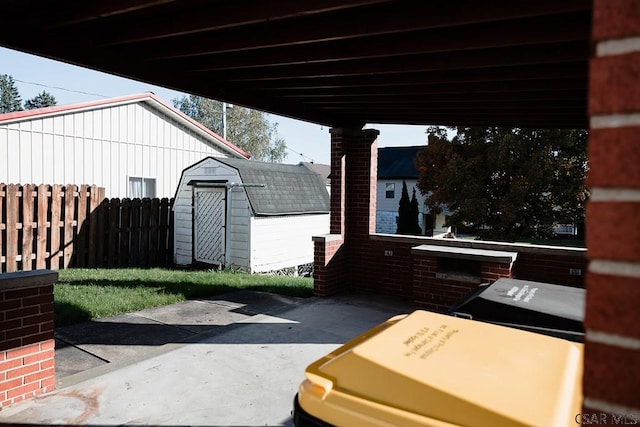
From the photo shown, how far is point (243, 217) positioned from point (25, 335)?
9.00m

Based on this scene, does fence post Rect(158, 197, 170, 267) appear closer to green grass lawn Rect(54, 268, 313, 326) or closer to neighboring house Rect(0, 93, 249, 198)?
green grass lawn Rect(54, 268, 313, 326)

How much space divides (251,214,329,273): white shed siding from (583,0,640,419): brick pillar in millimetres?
12667

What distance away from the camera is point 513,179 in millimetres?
17672

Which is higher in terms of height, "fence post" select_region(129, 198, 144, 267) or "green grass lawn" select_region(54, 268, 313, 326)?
"fence post" select_region(129, 198, 144, 267)

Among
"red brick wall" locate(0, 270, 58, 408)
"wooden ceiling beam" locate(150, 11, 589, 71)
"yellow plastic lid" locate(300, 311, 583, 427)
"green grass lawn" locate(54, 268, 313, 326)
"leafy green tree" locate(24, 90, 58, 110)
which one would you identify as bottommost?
"green grass lawn" locate(54, 268, 313, 326)

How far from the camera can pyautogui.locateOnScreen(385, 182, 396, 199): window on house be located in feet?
130

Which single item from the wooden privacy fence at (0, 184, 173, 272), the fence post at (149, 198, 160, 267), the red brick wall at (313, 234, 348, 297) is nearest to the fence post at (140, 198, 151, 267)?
the wooden privacy fence at (0, 184, 173, 272)

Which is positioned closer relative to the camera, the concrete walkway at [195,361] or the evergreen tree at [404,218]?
the concrete walkway at [195,361]

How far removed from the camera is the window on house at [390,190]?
3950 centimetres

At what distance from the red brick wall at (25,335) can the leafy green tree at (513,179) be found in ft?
53.8

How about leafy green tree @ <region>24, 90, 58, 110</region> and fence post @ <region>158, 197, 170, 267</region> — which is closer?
fence post @ <region>158, 197, 170, 267</region>

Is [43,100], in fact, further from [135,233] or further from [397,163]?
[135,233]

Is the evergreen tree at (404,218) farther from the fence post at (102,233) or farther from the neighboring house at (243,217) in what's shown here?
the fence post at (102,233)

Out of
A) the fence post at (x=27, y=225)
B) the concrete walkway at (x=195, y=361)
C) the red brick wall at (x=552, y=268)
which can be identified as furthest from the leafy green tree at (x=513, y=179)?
the fence post at (x=27, y=225)
